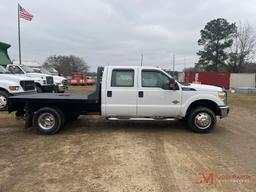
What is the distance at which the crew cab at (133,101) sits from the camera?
7.31 m

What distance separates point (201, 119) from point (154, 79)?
1.81 meters

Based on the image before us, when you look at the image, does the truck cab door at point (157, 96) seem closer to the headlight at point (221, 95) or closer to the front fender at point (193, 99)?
the front fender at point (193, 99)

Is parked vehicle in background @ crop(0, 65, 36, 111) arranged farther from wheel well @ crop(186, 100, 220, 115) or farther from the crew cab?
wheel well @ crop(186, 100, 220, 115)

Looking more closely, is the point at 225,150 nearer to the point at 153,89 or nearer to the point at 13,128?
the point at 153,89

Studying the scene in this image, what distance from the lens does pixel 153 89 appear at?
738 centimetres

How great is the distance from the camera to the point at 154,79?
7.47 m

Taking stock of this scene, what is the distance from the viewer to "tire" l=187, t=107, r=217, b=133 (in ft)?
24.5

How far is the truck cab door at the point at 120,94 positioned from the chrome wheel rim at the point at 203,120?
6.07 feet

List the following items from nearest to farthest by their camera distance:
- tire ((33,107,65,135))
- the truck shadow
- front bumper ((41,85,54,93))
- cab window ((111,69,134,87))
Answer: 1. tire ((33,107,65,135))
2. cab window ((111,69,134,87))
3. the truck shadow
4. front bumper ((41,85,54,93))

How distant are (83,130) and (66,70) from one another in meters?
77.8

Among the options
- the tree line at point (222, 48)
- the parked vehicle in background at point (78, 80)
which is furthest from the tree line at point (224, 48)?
the parked vehicle in background at point (78, 80)

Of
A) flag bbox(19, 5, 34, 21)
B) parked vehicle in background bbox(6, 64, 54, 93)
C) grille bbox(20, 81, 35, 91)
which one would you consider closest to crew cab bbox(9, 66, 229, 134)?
grille bbox(20, 81, 35, 91)

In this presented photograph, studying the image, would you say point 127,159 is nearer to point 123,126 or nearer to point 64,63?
point 123,126

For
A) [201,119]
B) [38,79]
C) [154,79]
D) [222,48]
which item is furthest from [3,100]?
[222,48]
